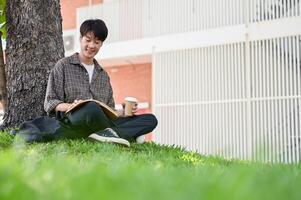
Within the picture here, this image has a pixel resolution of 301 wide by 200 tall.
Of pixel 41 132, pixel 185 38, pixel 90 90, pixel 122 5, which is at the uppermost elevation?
pixel 122 5

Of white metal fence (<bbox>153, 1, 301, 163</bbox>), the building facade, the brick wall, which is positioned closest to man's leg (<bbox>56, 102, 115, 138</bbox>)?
the building facade

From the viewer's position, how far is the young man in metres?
4.69

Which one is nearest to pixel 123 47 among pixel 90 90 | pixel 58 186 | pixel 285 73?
pixel 285 73

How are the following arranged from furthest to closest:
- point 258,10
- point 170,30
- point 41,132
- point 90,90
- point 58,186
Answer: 1. point 170,30
2. point 258,10
3. point 90,90
4. point 41,132
5. point 58,186

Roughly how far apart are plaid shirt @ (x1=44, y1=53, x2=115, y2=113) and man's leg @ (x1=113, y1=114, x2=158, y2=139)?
29 cm

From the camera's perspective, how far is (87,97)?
16.8 ft

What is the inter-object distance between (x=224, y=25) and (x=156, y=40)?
1678 mm

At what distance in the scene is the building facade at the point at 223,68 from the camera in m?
11.0

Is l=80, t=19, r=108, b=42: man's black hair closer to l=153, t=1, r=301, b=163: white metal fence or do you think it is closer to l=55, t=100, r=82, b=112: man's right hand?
l=55, t=100, r=82, b=112: man's right hand

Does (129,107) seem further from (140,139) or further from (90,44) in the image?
(90,44)

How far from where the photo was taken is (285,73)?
11062 millimetres

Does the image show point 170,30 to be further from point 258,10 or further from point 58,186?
point 58,186

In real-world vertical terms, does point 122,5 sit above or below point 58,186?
above

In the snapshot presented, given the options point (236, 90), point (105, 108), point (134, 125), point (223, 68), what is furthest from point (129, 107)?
point (223, 68)
